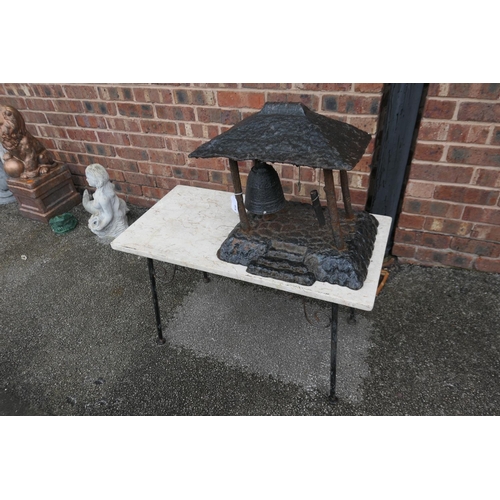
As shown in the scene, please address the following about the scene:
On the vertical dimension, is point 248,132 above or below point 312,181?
above

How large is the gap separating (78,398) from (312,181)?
7.15 ft

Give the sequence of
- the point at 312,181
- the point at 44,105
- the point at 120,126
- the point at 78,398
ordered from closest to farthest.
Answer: the point at 78,398, the point at 312,181, the point at 120,126, the point at 44,105

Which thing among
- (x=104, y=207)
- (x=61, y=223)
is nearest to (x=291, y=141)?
(x=104, y=207)

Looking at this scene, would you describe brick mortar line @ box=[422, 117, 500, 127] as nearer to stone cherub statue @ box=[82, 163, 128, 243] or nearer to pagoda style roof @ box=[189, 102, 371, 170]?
pagoda style roof @ box=[189, 102, 371, 170]

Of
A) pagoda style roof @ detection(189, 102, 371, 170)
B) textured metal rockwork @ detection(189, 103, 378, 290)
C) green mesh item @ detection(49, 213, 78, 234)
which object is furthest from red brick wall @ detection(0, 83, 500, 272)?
pagoda style roof @ detection(189, 102, 371, 170)

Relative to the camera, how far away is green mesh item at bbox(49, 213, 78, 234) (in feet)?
12.0

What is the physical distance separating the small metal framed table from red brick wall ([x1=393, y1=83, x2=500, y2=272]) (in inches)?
23.0

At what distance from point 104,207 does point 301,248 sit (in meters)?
2.11

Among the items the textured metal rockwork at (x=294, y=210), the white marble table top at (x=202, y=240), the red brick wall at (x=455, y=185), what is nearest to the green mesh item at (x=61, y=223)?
the white marble table top at (x=202, y=240)

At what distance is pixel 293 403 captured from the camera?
7.00 ft

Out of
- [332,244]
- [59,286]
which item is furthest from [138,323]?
[332,244]

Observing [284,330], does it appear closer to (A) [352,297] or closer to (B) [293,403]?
(B) [293,403]

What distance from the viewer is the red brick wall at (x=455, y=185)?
7.34 ft

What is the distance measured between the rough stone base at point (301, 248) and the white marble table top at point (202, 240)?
4cm
